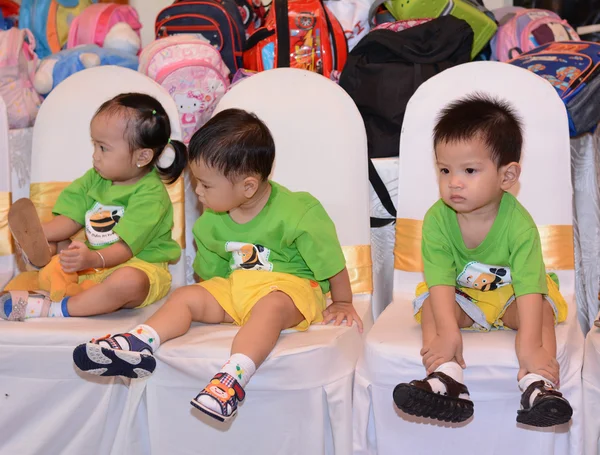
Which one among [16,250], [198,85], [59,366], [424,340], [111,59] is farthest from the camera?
[111,59]

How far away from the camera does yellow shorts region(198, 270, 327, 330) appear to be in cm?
183

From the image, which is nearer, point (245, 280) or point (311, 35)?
point (245, 280)

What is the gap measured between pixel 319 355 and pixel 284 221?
1.17 ft

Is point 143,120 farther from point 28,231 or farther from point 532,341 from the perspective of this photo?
point 532,341

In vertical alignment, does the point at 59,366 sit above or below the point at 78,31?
below

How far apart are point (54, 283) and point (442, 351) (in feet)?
3.11

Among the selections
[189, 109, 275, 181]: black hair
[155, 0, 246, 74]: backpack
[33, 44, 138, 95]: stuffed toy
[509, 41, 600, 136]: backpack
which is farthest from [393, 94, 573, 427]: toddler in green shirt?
[33, 44, 138, 95]: stuffed toy

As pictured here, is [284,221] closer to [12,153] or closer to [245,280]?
[245,280]

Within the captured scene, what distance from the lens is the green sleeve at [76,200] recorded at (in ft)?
6.98

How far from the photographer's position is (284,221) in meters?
1.90

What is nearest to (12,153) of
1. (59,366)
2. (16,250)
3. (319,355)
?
(16,250)

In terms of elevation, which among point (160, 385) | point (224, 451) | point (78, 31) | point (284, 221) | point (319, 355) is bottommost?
point (224, 451)

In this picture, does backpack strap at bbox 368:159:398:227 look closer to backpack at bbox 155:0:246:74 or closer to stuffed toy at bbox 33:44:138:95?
backpack at bbox 155:0:246:74

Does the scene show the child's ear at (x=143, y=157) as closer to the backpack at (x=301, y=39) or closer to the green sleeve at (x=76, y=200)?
the green sleeve at (x=76, y=200)
